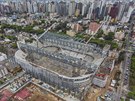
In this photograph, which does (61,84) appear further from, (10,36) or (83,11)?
(83,11)

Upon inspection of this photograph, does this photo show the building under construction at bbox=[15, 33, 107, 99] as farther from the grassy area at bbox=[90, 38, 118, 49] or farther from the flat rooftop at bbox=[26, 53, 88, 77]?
the grassy area at bbox=[90, 38, 118, 49]

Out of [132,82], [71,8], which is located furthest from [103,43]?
[71,8]

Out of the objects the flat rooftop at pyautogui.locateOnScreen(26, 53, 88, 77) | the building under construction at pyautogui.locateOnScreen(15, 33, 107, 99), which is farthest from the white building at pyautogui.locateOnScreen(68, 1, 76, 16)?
the flat rooftop at pyautogui.locateOnScreen(26, 53, 88, 77)

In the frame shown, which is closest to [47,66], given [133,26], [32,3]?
[133,26]

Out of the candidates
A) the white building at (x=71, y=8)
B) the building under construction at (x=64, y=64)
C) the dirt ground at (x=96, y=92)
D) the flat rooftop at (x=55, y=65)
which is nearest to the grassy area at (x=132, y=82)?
the dirt ground at (x=96, y=92)

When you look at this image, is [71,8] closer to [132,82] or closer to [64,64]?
[64,64]

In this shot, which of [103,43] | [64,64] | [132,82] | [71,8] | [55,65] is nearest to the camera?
[132,82]

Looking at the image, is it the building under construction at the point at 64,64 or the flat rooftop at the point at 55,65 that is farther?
the flat rooftop at the point at 55,65

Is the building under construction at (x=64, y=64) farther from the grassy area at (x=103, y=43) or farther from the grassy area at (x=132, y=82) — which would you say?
the grassy area at (x=103, y=43)
